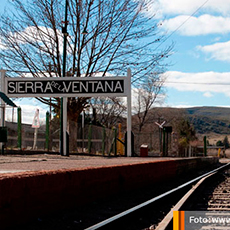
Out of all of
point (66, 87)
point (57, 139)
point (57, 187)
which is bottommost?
Result: point (57, 187)

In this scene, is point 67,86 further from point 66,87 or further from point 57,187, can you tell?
point 57,187

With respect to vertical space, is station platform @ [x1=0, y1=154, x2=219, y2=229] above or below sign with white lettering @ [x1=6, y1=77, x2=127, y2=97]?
below

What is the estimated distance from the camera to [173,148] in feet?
113

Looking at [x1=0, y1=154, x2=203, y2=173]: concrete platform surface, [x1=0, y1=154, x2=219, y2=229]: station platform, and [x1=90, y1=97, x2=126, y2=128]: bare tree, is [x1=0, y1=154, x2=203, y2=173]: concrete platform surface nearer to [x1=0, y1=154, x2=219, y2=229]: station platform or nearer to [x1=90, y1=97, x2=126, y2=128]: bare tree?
[x1=0, y1=154, x2=219, y2=229]: station platform

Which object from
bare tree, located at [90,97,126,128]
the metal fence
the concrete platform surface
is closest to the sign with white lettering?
the metal fence

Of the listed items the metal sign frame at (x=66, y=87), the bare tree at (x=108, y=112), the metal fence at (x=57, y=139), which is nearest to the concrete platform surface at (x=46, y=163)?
the metal fence at (x=57, y=139)

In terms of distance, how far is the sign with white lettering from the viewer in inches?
835

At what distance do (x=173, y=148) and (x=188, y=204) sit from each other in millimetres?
26570

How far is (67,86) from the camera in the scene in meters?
21.5

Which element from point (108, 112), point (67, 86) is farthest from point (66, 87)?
point (108, 112)

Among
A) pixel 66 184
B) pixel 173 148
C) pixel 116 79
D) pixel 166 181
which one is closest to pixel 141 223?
pixel 66 184

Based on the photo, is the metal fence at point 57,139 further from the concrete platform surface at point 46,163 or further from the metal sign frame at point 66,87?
the concrete platform surface at point 46,163

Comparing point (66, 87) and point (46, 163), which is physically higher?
point (66, 87)

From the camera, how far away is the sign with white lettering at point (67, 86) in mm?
21219
